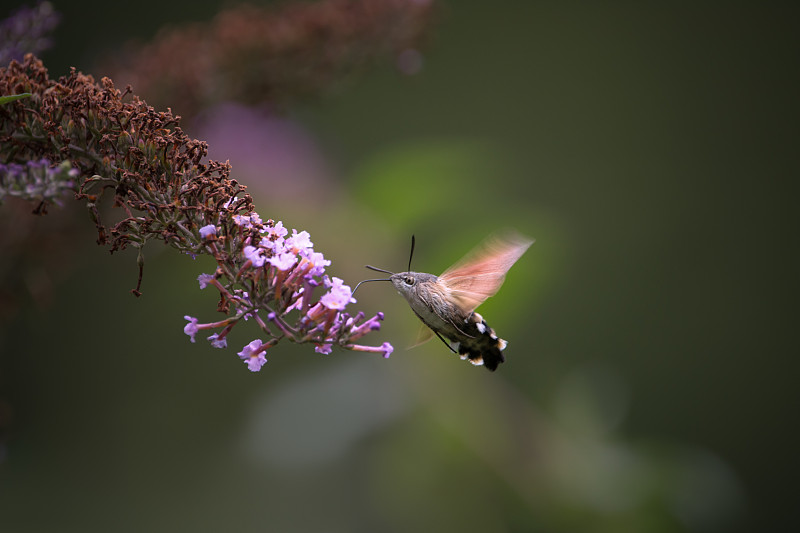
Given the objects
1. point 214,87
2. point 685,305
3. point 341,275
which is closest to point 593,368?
point 341,275

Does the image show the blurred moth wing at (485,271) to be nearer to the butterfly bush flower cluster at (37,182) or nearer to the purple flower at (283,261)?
the purple flower at (283,261)

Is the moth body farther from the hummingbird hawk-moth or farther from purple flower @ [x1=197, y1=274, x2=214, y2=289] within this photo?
purple flower @ [x1=197, y1=274, x2=214, y2=289]

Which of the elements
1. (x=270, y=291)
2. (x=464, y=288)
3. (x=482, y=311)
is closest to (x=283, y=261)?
(x=270, y=291)

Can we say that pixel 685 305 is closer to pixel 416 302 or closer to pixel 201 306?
pixel 201 306

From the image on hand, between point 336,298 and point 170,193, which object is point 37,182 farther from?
point 336,298

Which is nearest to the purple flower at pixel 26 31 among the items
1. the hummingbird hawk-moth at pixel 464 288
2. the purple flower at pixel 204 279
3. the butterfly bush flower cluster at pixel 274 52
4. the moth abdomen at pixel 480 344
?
the butterfly bush flower cluster at pixel 274 52

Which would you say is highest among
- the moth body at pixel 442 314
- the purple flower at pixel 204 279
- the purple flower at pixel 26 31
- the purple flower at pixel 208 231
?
the purple flower at pixel 26 31

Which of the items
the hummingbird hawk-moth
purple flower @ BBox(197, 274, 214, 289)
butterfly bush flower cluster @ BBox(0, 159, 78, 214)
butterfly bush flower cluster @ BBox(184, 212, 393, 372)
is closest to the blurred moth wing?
the hummingbird hawk-moth
